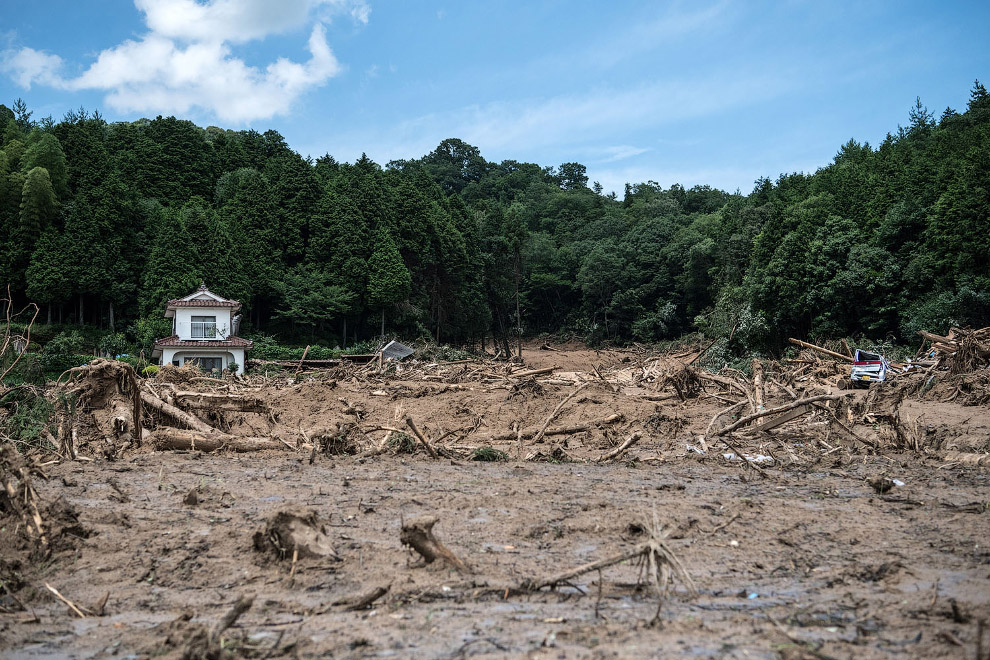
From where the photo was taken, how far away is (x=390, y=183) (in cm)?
5362

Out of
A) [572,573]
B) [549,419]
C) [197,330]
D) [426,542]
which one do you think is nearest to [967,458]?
[549,419]

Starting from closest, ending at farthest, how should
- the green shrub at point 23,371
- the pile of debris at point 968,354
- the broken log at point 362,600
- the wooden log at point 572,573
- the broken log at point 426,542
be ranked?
the broken log at point 362,600, the wooden log at point 572,573, the broken log at point 426,542, the green shrub at point 23,371, the pile of debris at point 968,354

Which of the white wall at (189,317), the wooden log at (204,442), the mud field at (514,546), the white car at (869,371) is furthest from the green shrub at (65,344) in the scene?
the white car at (869,371)

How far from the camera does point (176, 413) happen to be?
11.9m

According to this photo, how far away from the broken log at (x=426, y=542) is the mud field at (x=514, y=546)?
0.11 ft

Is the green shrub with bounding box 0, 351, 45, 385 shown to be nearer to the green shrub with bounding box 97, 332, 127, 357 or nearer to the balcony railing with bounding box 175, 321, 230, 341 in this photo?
the balcony railing with bounding box 175, 321, 230, 341

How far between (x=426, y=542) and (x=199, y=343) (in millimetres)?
32480

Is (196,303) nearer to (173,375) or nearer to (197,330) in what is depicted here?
(197,330)

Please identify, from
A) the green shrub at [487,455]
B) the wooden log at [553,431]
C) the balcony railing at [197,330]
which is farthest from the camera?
the balcony railing at [197,330]

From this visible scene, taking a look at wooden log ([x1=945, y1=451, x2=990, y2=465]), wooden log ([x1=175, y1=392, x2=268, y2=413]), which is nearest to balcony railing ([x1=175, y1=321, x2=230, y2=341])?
wooden log ([x1=175, y1=392, x2=268, y2=413])

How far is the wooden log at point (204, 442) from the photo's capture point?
1085 centimetres

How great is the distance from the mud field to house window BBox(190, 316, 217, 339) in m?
25.6

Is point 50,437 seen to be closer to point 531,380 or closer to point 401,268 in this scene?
point 531,380

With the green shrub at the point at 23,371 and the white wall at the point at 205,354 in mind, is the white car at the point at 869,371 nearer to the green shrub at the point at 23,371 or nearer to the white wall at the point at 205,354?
the green shrub at the point at 23,371
